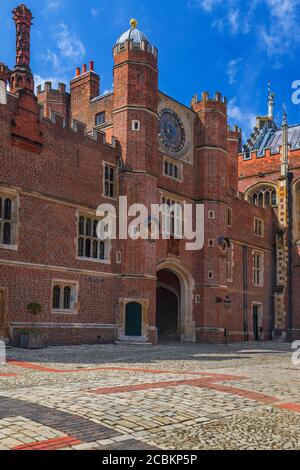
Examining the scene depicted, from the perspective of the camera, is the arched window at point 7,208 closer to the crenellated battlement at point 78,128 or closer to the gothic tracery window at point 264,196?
the crenellated battlement at point 78,128

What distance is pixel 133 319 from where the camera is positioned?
83.5 ft

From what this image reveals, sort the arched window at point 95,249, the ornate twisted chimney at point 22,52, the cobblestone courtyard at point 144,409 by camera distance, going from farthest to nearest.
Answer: the arched window at point 95,249 → the ornate twisted chimney at point 22,52 → the cobblestone courtyard at point 144,409

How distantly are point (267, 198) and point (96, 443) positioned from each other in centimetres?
3820

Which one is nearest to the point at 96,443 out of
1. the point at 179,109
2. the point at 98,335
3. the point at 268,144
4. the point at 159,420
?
the point at 159,420

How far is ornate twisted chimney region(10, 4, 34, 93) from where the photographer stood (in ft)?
75.0

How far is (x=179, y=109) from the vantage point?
31234 mm

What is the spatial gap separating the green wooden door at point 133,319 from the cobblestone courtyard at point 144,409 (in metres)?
10.9

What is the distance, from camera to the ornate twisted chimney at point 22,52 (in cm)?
2286

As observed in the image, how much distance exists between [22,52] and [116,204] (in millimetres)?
8054

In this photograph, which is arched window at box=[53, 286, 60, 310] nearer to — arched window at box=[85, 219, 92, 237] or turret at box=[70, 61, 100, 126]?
arched window at box=[85, 219, 92, 237]

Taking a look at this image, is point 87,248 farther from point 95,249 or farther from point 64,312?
point 64,312

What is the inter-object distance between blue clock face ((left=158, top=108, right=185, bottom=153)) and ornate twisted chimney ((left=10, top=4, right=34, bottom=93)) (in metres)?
8.58

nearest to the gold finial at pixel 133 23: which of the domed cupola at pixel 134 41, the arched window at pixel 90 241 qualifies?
the domed cupola at pixel 134 41

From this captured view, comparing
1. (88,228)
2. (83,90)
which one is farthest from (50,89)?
(88,228)
